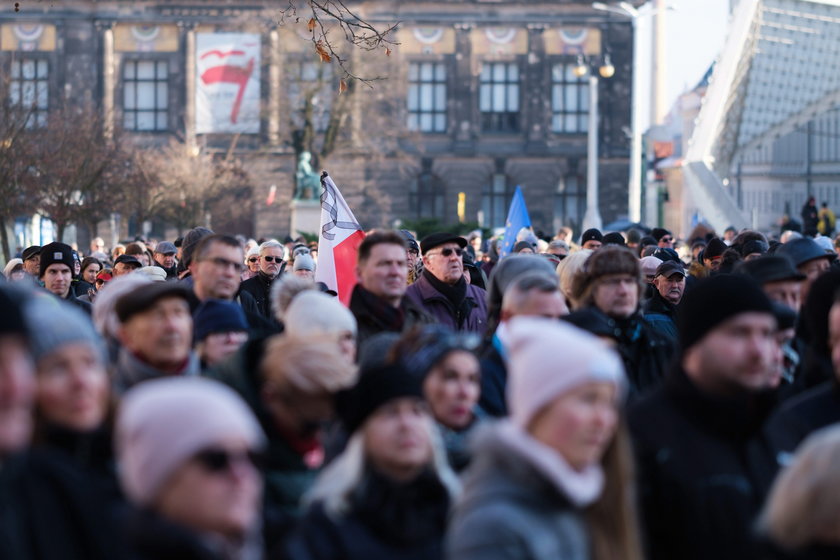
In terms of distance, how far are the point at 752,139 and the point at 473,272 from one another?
2586cm

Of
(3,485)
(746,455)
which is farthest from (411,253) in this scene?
(3,485)

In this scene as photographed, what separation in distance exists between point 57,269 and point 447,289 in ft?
11.9

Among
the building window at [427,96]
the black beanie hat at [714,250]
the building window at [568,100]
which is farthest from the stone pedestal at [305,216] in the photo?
the black beanie hat at [714,250]

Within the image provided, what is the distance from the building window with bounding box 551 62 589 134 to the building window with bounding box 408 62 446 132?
433cm

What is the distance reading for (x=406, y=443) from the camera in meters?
4.62

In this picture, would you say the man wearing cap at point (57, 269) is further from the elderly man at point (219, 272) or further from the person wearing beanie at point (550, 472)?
the person wearing beanie at point (550, 472)

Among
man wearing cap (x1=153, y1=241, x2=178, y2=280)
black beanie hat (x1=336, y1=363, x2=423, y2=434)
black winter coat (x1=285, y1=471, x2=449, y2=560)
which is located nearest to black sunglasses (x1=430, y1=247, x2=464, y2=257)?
black beanie hat (x1=336, y1=363, x2=423, y2=434)

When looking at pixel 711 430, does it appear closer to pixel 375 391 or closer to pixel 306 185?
pixel 375 391

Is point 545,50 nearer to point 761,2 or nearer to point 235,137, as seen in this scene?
point 235,137

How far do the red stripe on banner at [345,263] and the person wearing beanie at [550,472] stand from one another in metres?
7.23

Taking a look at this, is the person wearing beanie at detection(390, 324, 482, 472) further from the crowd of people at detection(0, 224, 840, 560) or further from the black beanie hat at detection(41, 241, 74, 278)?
the black beanie hat at detection(41, 241, 74, 278)

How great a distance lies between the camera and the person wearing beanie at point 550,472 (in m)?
4.17

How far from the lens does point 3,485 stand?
383 cm

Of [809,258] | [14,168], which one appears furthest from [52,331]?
[14,168]
